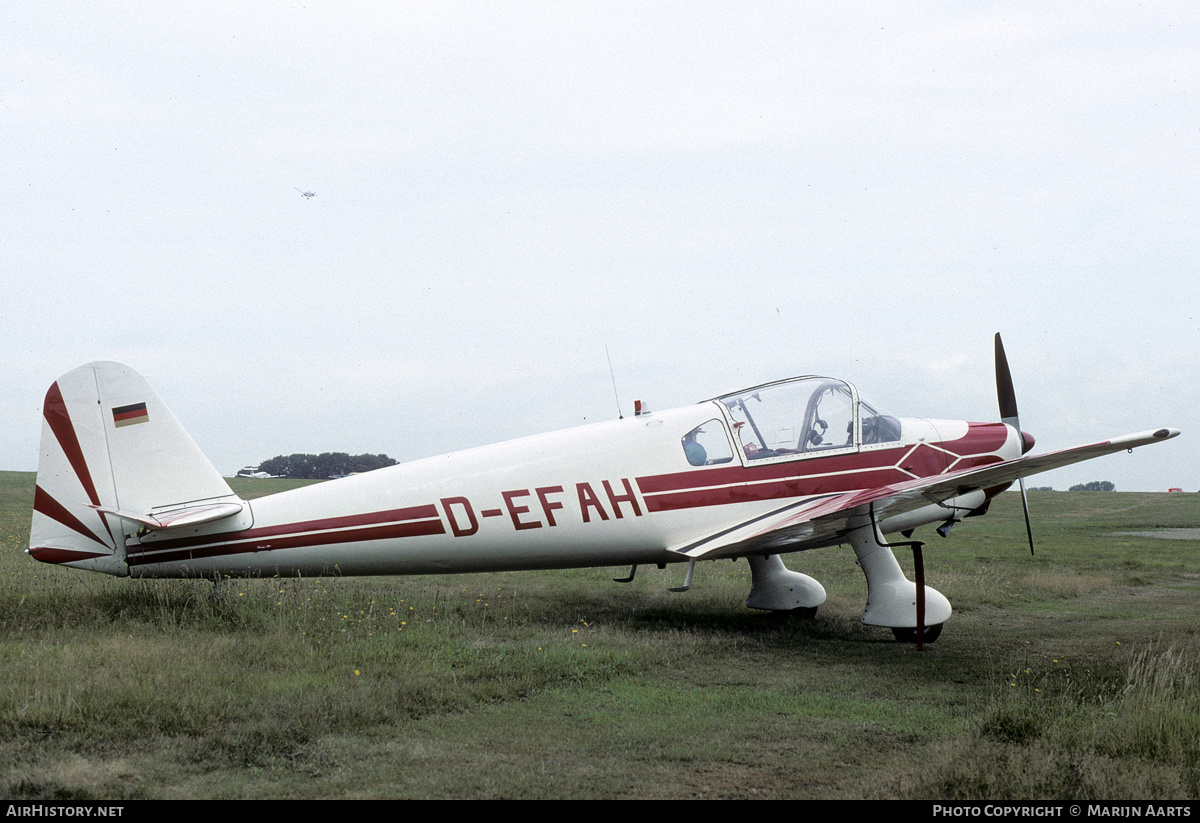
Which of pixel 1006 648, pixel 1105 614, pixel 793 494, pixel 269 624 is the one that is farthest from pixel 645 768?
pixel 1105 614

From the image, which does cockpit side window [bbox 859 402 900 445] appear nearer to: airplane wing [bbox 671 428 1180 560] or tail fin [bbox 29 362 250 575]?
airplane wing [bbox 671 428 1180 560]

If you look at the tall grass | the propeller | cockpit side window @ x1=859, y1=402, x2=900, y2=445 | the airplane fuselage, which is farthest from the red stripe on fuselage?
the tall grass

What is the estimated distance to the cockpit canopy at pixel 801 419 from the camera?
9.00 meters

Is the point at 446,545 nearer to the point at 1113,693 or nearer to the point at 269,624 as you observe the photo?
the point at 269,624

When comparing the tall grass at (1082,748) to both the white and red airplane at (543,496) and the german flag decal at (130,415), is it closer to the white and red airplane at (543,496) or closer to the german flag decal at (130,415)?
the white and red airplane at (543,496)

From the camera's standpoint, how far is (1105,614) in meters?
10.6

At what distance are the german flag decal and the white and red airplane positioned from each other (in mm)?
13

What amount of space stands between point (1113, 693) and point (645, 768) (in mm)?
3652

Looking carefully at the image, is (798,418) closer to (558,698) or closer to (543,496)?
(543,496)

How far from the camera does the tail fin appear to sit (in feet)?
25.6

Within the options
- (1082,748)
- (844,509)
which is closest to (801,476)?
(844,509)

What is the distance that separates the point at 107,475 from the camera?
25.9 ft

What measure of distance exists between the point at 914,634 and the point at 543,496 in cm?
386

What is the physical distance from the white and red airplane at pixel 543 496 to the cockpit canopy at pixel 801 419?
15 millimetres
